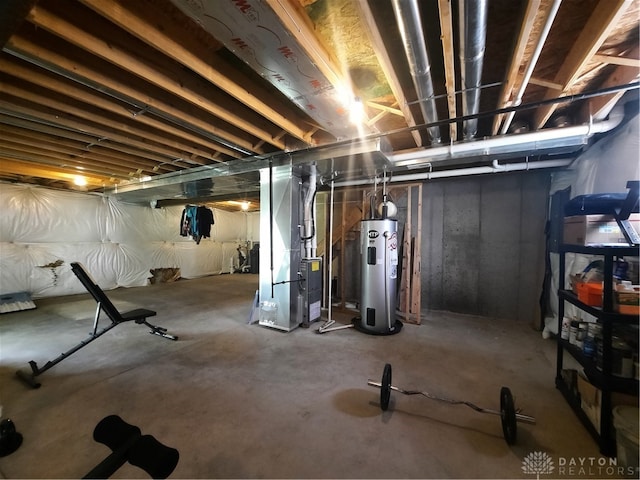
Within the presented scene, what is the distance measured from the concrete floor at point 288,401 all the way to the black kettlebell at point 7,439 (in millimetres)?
57

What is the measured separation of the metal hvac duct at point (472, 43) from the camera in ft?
3.92

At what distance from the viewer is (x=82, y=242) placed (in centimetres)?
595

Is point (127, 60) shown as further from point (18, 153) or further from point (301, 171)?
point (18, 153)

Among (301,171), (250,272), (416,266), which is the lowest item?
(250,272)

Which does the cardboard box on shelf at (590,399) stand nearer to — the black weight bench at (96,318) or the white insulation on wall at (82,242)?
the black weight bench at (96,318)

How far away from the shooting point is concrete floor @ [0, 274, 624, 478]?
146cm

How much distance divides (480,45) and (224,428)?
283 centimetres

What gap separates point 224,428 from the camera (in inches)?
66.9

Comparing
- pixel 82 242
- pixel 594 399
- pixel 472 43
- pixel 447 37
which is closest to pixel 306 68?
pixel 447 37

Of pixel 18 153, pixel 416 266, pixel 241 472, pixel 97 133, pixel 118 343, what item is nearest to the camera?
pixel 241 472

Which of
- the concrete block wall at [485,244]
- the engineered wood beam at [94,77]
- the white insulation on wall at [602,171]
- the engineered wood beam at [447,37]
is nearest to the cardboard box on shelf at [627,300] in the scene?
the white insulation on wall at [602,171]

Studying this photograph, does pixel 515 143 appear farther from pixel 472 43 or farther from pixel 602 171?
pixel 472 43

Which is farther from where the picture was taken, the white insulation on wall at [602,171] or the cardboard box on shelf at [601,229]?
the white insulation on wall at [602,171]

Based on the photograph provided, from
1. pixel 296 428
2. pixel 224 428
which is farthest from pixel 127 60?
pixel 296 428
